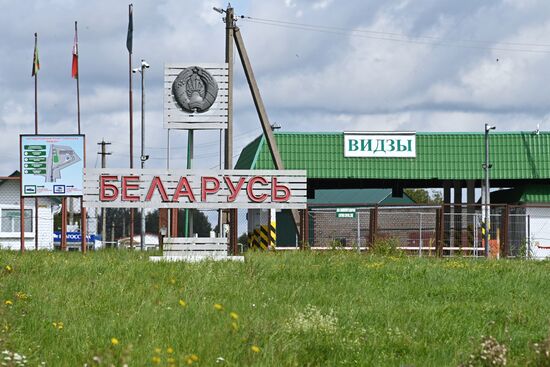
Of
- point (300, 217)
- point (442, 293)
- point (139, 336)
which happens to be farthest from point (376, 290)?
point (300, 217)

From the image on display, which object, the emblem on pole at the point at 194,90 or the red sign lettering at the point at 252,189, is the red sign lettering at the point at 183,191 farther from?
the emblem on pole at the point at 194,90

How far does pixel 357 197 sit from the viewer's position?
57.8m

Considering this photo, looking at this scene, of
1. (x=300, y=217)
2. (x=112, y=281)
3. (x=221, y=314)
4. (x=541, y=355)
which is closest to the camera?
(x=541, y=355)

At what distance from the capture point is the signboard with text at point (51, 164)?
94.1ft

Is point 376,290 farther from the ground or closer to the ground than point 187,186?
closer to the ground

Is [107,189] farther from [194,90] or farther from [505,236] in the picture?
[505,236]

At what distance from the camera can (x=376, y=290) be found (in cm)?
1456

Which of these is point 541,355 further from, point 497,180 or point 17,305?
point 497,180

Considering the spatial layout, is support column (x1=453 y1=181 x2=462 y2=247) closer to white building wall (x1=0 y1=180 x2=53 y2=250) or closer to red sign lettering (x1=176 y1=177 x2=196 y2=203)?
red sign lettering (x1=176 y1=177 x2=196 y2=203)

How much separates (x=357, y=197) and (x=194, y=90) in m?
35.3

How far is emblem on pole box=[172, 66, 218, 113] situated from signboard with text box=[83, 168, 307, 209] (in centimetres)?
301

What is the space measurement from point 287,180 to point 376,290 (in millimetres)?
7122

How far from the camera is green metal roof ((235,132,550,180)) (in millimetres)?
44656

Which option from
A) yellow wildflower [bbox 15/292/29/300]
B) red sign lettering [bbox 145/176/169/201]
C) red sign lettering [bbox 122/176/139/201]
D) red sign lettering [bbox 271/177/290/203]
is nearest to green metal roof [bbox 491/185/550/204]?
red sign lettering [bbox 271/177/290/203]
